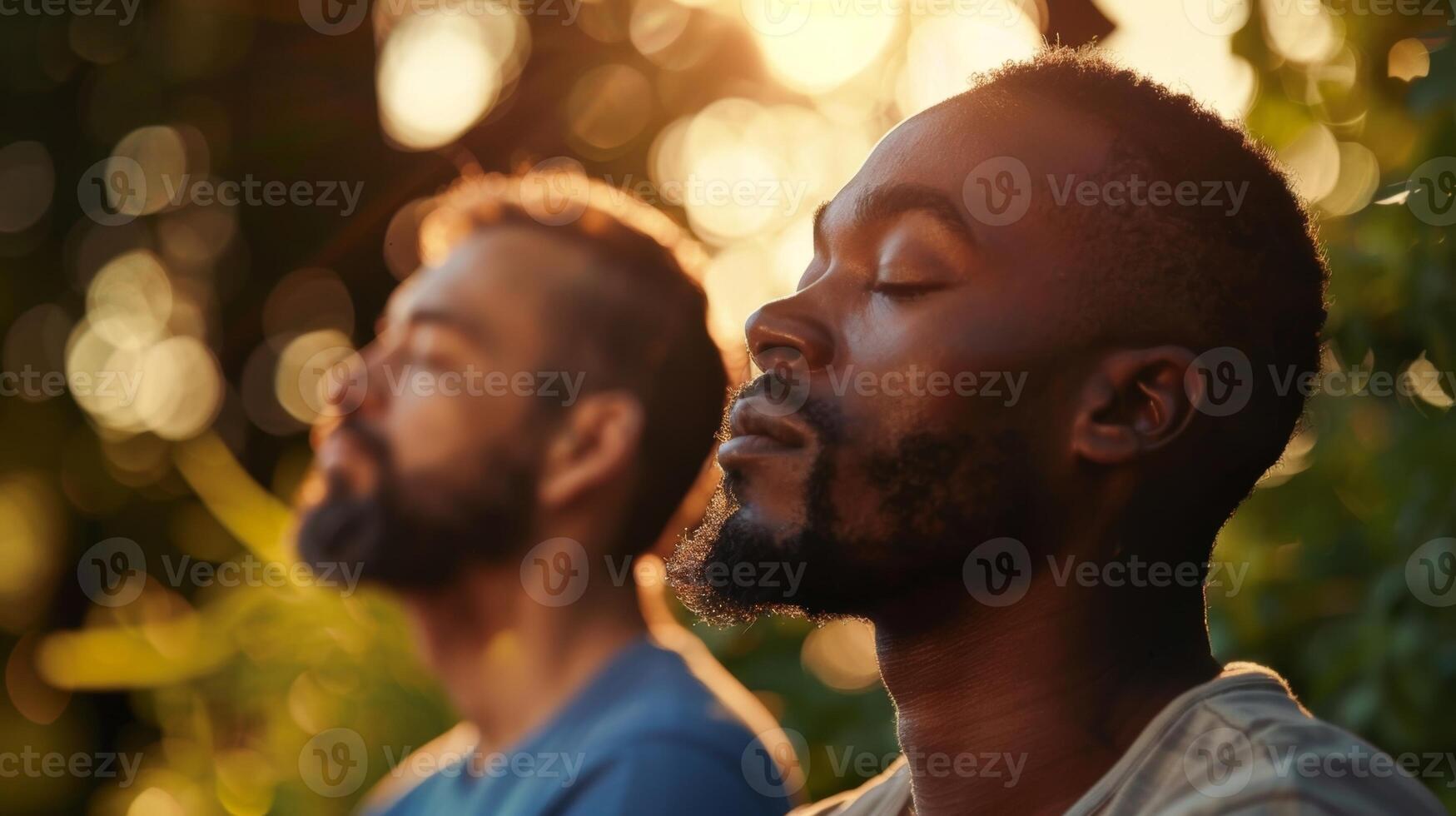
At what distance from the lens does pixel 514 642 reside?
10.6 ft

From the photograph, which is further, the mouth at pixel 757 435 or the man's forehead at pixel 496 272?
the man's forehead at pixel 496 272

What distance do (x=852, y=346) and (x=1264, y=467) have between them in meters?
0.54

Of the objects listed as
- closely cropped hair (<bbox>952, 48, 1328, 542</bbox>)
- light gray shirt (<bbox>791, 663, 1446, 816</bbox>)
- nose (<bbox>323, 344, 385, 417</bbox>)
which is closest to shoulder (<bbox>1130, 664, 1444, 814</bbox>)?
light gray shirt (<bbox>791, 663, 1446, 816</bbox>)

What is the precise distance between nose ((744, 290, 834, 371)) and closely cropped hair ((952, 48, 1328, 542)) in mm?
320

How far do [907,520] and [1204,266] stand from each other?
1.53 feet

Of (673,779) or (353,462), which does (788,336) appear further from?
(353,462)

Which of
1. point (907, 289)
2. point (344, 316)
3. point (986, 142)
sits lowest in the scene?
point (344, 316)

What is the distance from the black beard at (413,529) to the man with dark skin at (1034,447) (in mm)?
1210

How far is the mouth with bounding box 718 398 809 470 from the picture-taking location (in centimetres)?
203

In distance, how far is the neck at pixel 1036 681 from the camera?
6.33ft

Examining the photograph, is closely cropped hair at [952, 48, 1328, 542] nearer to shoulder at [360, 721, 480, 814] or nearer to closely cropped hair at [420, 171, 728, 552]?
closely cropped hair at [420, 171, 728, 552]

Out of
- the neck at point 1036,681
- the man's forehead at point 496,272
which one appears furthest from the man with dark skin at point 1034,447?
the man's forehead at point 496,272

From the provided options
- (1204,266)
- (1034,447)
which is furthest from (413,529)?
(1204,266)

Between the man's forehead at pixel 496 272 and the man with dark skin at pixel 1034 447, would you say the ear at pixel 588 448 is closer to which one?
the man's forehead at pixel 496 272
